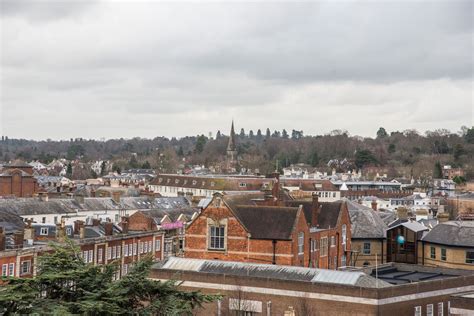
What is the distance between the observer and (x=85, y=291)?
2423 centimetres

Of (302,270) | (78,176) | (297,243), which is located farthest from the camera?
(78,176)

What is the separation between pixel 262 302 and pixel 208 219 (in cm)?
1258

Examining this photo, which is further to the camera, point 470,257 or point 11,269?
point 470,257

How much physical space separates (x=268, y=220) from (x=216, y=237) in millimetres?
4067

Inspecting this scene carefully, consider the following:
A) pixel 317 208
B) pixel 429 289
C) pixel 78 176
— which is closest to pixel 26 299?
pixel 429 289

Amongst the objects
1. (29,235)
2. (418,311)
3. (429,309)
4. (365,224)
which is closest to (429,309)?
(429,309)

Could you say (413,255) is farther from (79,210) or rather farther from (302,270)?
(79,210)

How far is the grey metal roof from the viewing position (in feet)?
127

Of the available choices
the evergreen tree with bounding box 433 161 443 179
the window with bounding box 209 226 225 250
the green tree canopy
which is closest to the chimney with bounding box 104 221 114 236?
the window with bounding box 209 226 225 250

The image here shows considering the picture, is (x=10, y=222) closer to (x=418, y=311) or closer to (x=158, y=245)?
(x=158, y=245)

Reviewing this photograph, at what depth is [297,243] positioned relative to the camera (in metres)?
49.5

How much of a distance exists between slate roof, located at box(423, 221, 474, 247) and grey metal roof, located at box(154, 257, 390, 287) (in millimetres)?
16081

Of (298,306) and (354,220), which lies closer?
(298,306)

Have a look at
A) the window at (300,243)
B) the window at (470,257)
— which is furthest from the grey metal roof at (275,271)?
the window at (470,257)
